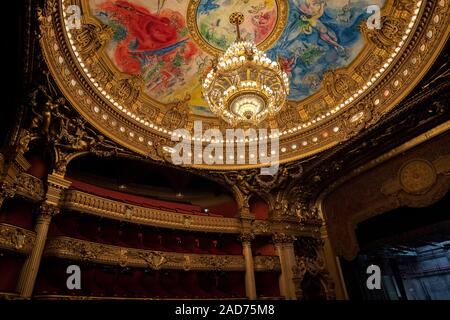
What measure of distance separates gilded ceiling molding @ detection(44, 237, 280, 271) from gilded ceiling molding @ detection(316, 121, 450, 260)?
2807 mm

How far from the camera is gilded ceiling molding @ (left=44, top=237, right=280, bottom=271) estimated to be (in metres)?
7.22

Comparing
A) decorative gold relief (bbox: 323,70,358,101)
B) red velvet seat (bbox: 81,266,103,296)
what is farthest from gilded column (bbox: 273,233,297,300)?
red velvet seat (bbox: 81,266,103,296)

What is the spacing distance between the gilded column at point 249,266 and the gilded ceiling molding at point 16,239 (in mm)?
6692

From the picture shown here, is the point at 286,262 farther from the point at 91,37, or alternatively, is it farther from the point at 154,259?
the point at 91,37

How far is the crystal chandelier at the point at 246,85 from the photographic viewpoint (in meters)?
7.01

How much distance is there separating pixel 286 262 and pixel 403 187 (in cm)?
486

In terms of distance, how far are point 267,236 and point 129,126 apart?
6825 mm

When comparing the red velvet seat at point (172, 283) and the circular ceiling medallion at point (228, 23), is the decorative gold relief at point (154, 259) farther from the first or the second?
the circular ceiling medallion at point (228, 23)

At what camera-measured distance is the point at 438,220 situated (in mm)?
8414

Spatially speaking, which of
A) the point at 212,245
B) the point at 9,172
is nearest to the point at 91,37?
the point at 9,172

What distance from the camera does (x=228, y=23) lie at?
959cm

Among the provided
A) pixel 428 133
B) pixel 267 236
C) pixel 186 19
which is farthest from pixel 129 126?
pixel 428 133

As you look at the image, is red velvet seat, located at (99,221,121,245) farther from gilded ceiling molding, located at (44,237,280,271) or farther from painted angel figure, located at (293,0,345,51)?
painted angel figure, located at (293,0,345,51)

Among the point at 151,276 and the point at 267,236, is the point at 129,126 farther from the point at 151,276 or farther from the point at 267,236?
the point at 267,236
